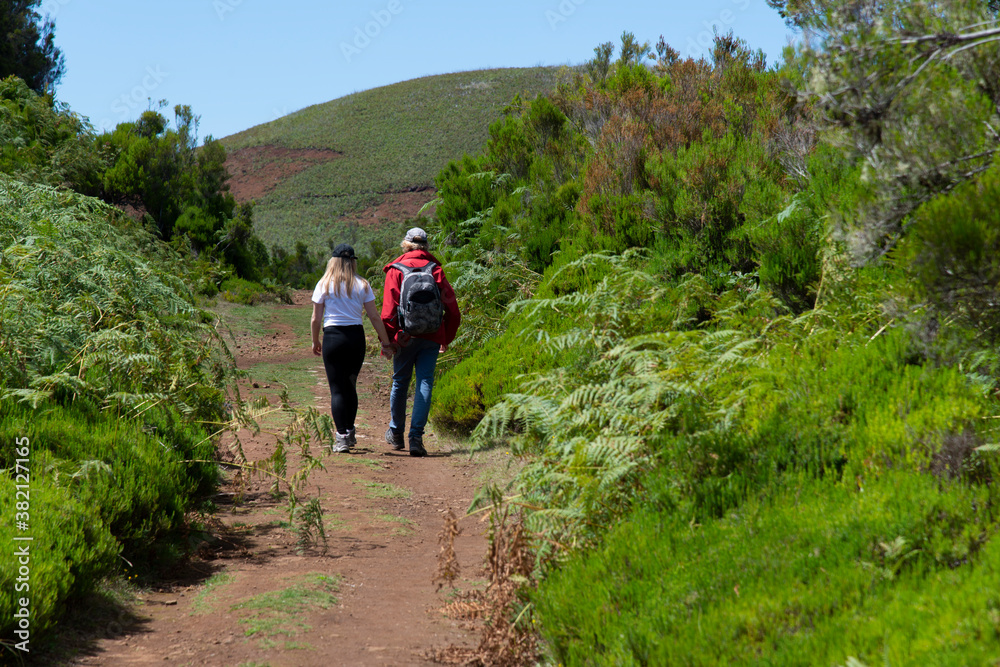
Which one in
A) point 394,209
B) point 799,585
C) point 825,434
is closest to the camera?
point 799,585

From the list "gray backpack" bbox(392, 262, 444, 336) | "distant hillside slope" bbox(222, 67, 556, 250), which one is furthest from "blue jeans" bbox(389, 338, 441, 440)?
"distant hillside slope" bbox(222, 67, 556, 250)

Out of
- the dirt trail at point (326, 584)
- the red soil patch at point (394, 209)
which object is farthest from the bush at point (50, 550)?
the red soil patch at point (394, 209)

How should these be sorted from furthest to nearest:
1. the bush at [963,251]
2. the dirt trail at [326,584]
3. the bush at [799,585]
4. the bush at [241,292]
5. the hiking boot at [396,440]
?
the bush at [241,292], the hiking boot at [396,440], the dirt trail at [326,584], the bush at [963,251], the bush at [799,585]

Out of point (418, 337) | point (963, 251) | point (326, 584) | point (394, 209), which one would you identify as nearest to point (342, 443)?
point (418, 337)

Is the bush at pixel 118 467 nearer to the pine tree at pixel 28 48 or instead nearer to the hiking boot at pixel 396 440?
the hiking boot at pixel 396 440

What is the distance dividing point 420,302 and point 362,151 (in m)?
59.1

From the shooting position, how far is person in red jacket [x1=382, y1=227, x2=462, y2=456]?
709cm

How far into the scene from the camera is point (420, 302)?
22.7ft

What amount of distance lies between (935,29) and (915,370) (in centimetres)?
146

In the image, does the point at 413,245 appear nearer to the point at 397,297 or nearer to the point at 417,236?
the point at 417,236

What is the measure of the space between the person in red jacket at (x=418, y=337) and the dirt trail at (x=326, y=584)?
0.55 m

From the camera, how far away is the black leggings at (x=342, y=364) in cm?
698

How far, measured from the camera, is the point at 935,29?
3.01 meters

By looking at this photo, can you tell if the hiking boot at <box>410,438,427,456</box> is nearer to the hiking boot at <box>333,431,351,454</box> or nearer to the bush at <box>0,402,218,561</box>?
the hiking boot at <box>333,431,351,454</box>
